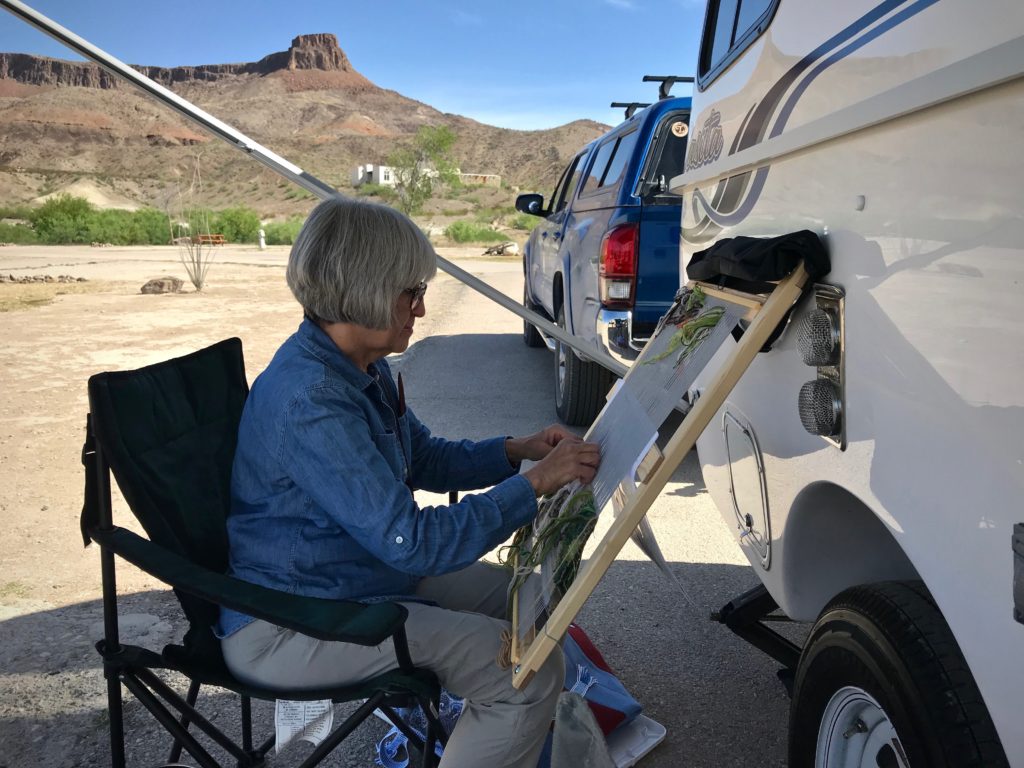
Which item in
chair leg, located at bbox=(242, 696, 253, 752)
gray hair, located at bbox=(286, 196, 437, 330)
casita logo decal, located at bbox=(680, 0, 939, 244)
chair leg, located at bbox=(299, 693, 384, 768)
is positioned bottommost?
chair leg, located at bbox=(242, 696, 253, 752)

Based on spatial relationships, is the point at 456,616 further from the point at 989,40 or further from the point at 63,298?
the point at 63,298

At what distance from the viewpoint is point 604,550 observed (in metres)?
1.46

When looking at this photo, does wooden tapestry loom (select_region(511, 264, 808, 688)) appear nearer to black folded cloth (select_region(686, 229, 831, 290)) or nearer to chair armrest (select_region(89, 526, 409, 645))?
black folded cloth (select_region(686, 229, 831, 290))

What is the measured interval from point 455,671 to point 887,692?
876 mm

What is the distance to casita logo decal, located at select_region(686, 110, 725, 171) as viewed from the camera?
8.31 feet

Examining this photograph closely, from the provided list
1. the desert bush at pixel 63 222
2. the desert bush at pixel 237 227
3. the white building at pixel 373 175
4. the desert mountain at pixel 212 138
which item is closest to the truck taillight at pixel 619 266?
the desert bush at pixel 63 222

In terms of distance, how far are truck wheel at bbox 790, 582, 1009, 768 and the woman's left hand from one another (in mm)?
874

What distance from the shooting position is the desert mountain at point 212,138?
64.2 metres

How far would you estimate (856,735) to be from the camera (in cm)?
155

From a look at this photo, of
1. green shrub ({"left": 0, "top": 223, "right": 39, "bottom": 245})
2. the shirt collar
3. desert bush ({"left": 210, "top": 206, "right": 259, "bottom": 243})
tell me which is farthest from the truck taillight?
desert bush ({"left": 210, "top": 206, "right": 259, "bottom": 243})

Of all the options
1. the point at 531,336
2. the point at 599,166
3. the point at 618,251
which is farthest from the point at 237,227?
the point at 618,251

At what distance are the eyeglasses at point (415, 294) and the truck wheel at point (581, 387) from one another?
3.56 metres

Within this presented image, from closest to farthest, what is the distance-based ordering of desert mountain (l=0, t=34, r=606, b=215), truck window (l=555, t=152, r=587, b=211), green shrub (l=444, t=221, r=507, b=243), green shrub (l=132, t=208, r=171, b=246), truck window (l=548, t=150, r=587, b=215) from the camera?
truck window (l=555, t=152, r=587, b=211) → truck window (l=548, t=150, r=587, b=215) → green shrub (l=444, t=221, r=507, b=243) → green shrub (l=132, t=208, r=171, b=246) → desert mountain (l=0, t=34, r=606, b=215)

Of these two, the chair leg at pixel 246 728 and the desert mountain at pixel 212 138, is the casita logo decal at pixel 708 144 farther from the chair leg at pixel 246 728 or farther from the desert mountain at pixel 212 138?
the desert mountain at pixel 212 138
